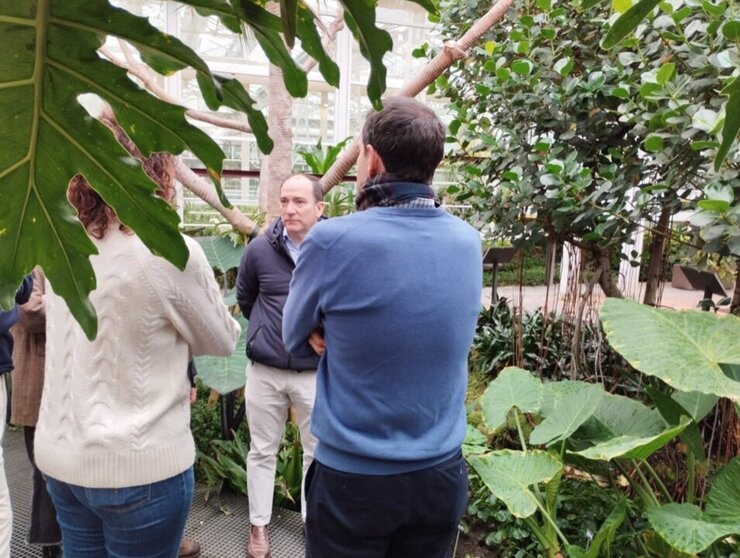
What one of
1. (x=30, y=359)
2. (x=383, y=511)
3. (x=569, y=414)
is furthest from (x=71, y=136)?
(x=569, y=414)

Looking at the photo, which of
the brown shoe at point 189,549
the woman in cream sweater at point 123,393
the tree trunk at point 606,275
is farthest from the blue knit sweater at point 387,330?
the tree trunk at point 606,275

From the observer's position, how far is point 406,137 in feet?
4.24

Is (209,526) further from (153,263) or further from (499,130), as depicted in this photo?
(499,130)

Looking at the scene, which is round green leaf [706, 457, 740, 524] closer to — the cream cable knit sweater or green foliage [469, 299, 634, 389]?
green foliage [469, 299, 634, 389]

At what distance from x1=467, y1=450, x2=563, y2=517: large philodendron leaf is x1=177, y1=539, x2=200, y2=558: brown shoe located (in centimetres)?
110

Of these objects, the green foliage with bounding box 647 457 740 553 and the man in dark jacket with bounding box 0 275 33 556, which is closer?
the man in dark jacket with bounding box 0 275 33 556

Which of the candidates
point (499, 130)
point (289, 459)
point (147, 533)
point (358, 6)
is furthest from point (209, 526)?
point (358, 6)

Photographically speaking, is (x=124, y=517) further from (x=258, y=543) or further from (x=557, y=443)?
(x=557, y=443)

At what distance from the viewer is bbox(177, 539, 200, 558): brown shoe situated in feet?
7.71

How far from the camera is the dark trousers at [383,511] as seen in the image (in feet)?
4.17

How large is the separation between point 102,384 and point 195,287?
255 mm

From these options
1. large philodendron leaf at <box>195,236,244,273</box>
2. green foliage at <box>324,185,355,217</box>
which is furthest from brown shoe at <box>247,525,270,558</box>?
green foliage at <box>324,185,355,217</box>

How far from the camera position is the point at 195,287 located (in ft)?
4.15

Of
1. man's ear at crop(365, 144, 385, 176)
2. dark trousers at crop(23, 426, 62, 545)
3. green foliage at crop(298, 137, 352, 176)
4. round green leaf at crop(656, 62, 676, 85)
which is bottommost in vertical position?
dark trousers at crop(23, 426, 62, 545)
